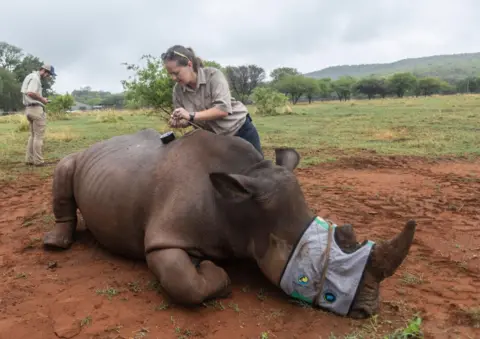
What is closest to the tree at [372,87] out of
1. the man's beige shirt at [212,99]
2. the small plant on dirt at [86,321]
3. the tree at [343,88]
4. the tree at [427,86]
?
the tree at [343,88]

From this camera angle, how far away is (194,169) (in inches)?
152

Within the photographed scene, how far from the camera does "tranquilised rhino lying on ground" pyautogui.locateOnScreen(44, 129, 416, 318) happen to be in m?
3.19

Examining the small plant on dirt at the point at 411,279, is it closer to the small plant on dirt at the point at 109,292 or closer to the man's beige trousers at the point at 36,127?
the small plant on dirt at the point at 109,292

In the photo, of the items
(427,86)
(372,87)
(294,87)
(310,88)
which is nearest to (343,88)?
(372,87)

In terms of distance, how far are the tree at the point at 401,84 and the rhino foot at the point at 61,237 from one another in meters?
74.8

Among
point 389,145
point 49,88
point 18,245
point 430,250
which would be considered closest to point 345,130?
point 389,145

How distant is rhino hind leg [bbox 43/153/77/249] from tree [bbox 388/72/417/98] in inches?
2944

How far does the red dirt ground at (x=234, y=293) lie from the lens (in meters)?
3.17

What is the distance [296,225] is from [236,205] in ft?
1.71

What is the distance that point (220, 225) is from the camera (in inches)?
145

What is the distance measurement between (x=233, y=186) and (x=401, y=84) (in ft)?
249

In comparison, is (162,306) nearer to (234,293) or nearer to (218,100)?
(234,293)

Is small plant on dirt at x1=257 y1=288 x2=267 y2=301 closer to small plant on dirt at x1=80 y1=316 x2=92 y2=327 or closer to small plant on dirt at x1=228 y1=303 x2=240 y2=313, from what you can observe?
small plant on dirt at x1=228 y1=303 x2=240 y2=313

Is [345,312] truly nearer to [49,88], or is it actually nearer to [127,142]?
[127,142]
